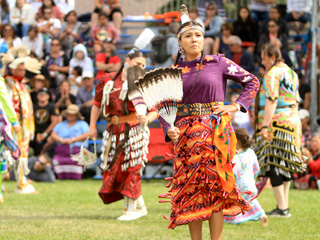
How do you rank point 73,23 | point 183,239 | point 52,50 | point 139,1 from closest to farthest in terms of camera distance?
1. point 183,239
2. point 52,50
3. point 73,23
4. point 139,1

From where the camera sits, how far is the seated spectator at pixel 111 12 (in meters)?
15.7

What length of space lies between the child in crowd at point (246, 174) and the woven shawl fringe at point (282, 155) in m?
0.82

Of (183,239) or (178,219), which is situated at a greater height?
(178,219)

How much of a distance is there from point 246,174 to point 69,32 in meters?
9.70

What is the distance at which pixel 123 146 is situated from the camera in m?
7.28

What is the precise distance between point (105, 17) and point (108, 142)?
820 cm

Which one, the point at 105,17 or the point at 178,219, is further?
the point at 105,17

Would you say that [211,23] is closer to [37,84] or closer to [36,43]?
[36,43]

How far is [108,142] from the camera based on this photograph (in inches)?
291

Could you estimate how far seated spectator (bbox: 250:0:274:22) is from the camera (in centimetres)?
1547

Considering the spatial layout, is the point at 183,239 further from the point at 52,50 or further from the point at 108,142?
the point at 52,50

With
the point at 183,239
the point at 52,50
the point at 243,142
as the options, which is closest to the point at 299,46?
the point at 52,50

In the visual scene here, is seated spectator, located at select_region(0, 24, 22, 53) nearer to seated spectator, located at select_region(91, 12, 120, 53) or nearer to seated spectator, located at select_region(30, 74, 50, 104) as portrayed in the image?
seated spectator, located at select_region(30, 74, 50, 104)

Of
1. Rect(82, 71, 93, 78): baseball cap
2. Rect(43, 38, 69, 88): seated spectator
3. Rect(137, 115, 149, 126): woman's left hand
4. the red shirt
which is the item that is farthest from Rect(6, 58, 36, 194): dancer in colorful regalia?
Rect(43, 38, 69, 88): seated spectator
